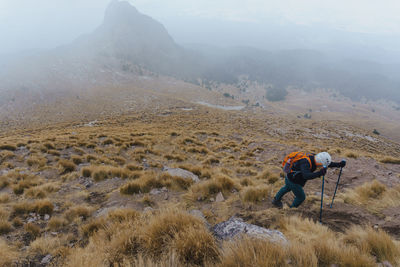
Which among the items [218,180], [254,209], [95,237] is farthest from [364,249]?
[95,237]

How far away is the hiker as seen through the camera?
15.3 ft

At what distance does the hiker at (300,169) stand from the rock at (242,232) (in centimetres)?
217

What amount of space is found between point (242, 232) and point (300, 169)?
9.37 feet

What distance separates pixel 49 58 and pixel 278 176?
156 meters

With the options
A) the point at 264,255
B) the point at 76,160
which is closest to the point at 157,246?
the point at 264,255

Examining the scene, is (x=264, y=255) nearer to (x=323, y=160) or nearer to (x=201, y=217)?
(x=201, y=217)

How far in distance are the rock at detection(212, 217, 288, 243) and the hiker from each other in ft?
7.11

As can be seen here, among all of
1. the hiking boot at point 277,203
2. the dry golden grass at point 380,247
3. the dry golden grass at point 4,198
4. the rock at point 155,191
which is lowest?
the rock at point 155,191

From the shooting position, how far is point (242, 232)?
3.11 m

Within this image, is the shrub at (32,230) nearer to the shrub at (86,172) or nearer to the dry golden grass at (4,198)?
the dry golden grass at (4,198)

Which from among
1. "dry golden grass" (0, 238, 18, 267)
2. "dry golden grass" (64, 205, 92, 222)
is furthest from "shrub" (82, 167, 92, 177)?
"dry golden grass" (0, 238, 18, 267)

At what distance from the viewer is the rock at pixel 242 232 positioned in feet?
9.94

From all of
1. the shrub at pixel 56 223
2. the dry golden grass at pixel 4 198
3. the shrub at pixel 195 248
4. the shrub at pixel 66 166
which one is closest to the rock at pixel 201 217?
the shrub at pixel 195 248

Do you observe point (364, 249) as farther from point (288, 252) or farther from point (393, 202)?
point (393, 202)
